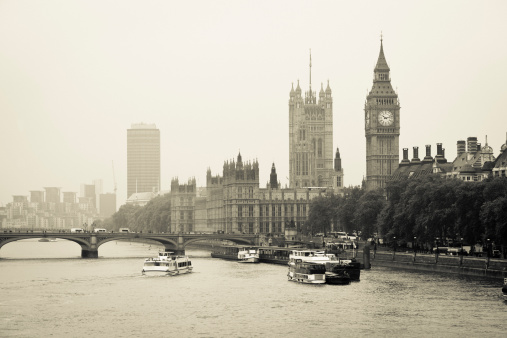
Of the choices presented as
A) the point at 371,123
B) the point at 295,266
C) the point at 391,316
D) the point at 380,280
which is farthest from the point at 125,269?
the point at 371,123

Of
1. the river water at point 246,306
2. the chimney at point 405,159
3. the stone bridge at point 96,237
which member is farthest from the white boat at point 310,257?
the chimney at point 405,159

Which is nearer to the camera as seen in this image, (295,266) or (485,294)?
(485,294)

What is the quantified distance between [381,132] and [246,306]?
89.4 m

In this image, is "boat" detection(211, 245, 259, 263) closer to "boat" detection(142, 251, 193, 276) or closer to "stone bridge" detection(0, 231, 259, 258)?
"stone bridge" detection(0, 231, 259, 258)

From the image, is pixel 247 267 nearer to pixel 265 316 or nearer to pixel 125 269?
pixel 125 269

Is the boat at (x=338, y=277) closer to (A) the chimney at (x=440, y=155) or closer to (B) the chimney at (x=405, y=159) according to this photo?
(A) the chimney at (x=440, y=155)

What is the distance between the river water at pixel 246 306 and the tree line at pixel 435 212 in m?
6.22

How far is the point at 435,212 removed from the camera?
101 m

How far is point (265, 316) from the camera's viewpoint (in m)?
70.1

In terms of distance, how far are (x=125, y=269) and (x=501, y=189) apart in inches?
1529

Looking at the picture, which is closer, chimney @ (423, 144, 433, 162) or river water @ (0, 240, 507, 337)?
river water @ (0, 240, 507, 337)

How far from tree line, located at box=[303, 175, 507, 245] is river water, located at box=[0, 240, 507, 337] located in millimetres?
6219

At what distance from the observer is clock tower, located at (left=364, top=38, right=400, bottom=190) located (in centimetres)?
16025

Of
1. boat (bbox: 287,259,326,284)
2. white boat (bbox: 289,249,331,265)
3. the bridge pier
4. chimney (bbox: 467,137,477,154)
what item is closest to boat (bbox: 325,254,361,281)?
boat (bbox: 287,259,326,284)
